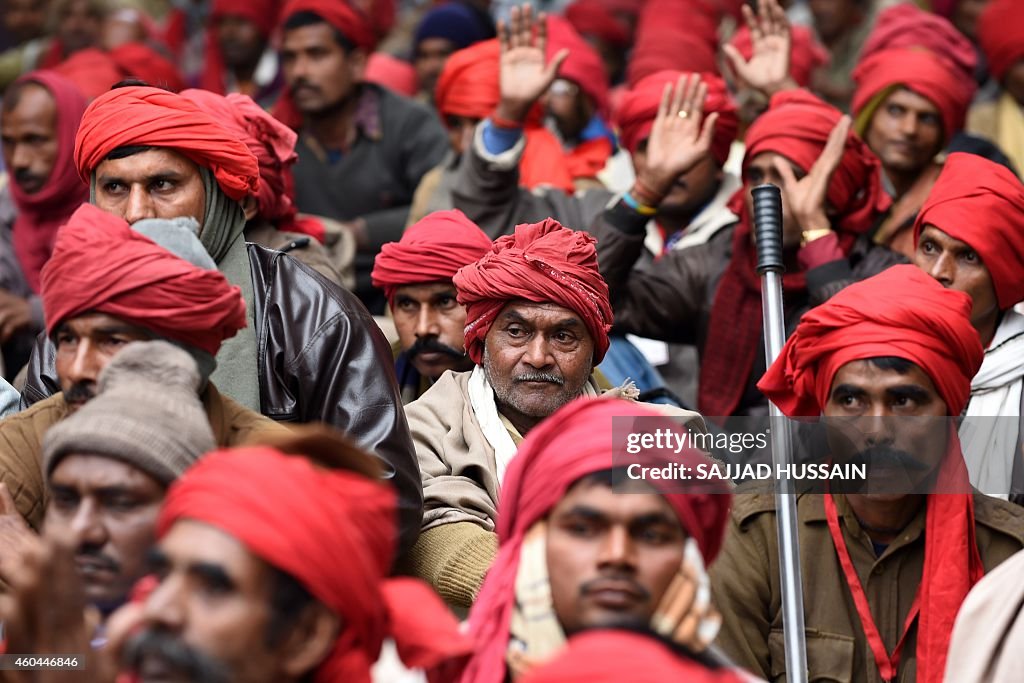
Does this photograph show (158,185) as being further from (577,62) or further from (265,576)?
(577,62)

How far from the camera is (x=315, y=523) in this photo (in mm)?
3699

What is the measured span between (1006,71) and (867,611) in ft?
15.7

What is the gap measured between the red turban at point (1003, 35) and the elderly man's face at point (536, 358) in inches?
170

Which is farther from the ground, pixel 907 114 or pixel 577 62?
pixel 577 62

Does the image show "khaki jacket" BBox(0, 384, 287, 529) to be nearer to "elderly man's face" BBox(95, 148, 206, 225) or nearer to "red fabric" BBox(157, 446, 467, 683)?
"red fabric" BBox(157, 446, 467, 683)

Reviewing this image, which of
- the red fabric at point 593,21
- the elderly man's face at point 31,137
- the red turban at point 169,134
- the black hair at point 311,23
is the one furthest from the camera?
the red fabric at point 593,21

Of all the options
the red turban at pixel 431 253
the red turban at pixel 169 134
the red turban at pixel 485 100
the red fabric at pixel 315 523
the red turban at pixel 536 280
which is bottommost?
the red fabric at pixel 315 523

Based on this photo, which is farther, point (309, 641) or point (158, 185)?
point (158, 185)

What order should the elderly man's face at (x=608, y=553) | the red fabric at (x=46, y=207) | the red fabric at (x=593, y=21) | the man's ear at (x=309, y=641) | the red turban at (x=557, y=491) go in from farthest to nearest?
the red fabric at (x=593, y=21) < the red fabric at (x=46, y=207) < the red turban at (x=557, y=491) < the elderly man's face at (x=608, y=553) < the man's ear at (x=309, y=641)

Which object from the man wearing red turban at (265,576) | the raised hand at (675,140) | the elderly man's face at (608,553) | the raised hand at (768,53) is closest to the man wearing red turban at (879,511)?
the raised hand at (675,140)

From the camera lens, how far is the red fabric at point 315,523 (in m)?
3.66

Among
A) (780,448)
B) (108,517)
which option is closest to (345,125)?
(780,448)

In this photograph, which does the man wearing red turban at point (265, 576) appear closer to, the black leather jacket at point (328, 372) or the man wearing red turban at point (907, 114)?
the black leather jacket at point (328, 372)

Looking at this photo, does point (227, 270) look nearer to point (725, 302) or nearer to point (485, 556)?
point (485, 556)
